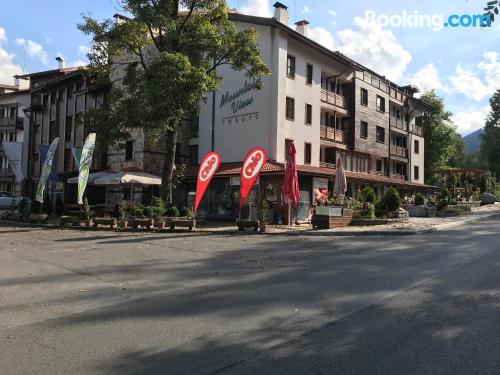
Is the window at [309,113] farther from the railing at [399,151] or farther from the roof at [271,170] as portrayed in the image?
the railing at [399,151]

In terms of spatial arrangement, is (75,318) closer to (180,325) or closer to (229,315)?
(180,325)

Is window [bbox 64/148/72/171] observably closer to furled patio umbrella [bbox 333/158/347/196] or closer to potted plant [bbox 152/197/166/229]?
potted plant [bbox 152/197/166/229]

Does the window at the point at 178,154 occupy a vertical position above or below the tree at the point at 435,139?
below

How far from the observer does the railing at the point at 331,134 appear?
1210 inches

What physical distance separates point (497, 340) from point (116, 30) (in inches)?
773

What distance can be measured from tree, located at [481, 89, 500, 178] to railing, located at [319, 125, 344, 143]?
44.0 meters

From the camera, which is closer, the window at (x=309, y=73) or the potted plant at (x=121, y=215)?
the potted plant at (x=121, y=215)

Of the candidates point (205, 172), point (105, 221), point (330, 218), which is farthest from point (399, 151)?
point (105, 221)

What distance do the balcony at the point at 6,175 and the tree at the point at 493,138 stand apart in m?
62.9

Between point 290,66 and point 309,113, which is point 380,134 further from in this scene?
point 290,66

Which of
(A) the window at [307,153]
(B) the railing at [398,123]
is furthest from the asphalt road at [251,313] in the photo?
(B) the railing at [398,123]

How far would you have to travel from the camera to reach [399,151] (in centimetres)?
4106

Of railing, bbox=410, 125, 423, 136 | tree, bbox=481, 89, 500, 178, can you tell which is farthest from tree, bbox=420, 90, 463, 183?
tree, bbox=481, 89, 500, 178

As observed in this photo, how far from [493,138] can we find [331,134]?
151 ft
